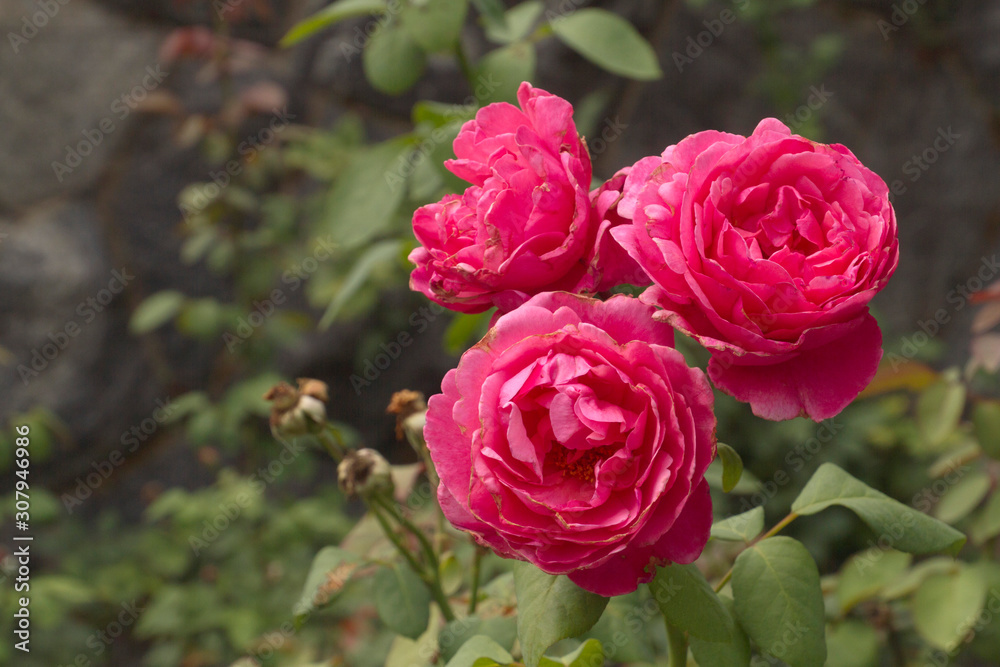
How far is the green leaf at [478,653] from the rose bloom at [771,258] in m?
0.27

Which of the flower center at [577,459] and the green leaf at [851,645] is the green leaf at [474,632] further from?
the green leaf at [851,645]

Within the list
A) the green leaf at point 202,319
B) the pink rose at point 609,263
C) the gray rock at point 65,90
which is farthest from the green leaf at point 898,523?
the gray rock at point 65,90

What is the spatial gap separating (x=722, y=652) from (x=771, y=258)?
0.93 ft

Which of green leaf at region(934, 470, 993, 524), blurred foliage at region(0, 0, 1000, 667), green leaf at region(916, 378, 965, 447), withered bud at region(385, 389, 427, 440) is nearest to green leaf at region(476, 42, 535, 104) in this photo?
blurred foliage at region(0, 0, 1000, 667)

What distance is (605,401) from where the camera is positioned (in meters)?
0.46

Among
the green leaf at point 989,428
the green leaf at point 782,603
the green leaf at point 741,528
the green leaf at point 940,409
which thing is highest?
the green leaf at point 782,603

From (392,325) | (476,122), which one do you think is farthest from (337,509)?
(476,122)

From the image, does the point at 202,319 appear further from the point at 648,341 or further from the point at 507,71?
the point at 648,341

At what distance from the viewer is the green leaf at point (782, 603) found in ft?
1.73

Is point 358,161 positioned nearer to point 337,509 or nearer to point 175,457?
point 337,509

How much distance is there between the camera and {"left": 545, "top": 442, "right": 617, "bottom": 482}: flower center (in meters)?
0.47

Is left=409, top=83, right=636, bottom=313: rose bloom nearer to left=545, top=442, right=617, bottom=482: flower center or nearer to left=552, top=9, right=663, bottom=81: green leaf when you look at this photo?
left=545, top=442, right=617, bottom=482: flower center

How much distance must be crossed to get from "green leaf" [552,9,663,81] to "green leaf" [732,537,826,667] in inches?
25.4

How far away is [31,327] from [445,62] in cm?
145
